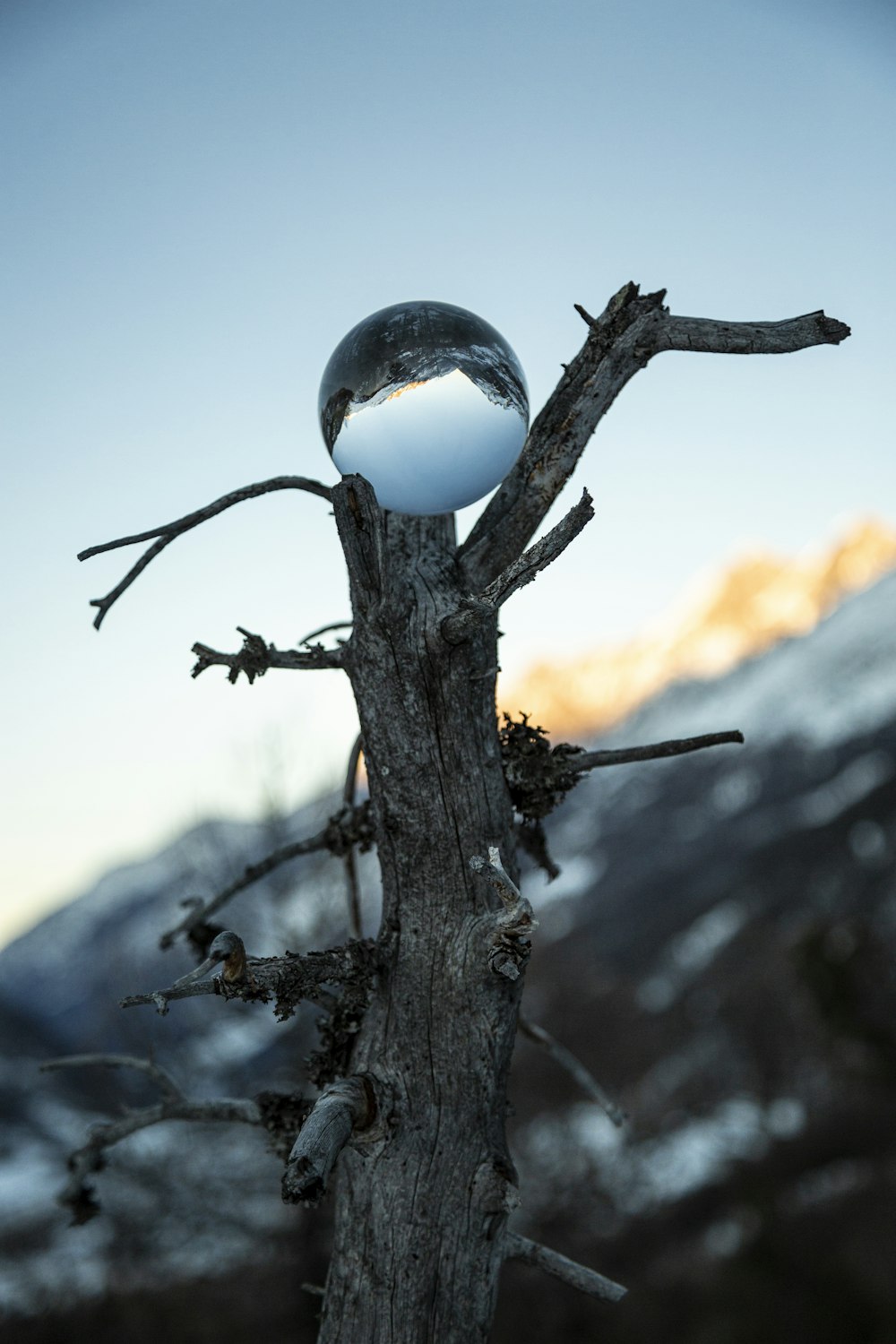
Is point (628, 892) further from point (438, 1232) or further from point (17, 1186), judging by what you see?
point (438, 1232)

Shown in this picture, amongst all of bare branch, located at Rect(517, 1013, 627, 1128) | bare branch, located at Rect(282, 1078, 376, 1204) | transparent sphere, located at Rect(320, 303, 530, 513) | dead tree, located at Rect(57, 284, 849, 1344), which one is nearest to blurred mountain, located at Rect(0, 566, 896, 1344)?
bare branch, located at Rect(517, 1013, 627, 1128)

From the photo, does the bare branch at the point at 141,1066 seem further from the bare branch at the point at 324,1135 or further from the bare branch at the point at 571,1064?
the bare branch at the point at 571,1064

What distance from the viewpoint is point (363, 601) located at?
210 centimetres

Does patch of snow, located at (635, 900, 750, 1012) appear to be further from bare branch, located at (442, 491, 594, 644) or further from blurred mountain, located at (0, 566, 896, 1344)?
bare branch, located at (442, 491, 594, 644)

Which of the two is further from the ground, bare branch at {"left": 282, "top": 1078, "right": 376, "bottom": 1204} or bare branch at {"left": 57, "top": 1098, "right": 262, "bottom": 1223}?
bare branch at {"left": 57, "top": 1098, "right": 262, "bottom": 1223}

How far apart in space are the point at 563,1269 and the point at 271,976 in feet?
3.97

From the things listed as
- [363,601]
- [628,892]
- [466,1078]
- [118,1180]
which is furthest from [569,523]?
[628,892]

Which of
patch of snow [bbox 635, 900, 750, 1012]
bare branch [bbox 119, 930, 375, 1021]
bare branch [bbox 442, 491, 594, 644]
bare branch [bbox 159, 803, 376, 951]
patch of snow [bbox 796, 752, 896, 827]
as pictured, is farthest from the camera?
patch of snow [bbox 796, 752, 896, 827]

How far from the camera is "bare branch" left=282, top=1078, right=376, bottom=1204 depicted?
1.60 meters

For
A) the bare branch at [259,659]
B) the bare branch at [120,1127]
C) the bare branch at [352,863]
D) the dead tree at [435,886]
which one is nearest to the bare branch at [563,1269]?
the dead tree at [435,886]

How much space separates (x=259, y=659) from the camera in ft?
7.18

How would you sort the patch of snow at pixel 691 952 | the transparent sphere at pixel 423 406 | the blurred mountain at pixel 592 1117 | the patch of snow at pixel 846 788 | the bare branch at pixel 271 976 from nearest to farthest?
the bare branch at pixel 271 976, the transparent sphere at pixel 423 406, the blurred mountain at pixel 592 1117, the patch of snow at pixel 691 952, the patch of snow at pixel 846 788

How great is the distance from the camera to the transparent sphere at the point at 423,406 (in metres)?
1.94

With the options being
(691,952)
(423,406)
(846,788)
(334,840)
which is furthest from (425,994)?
(846,788)
